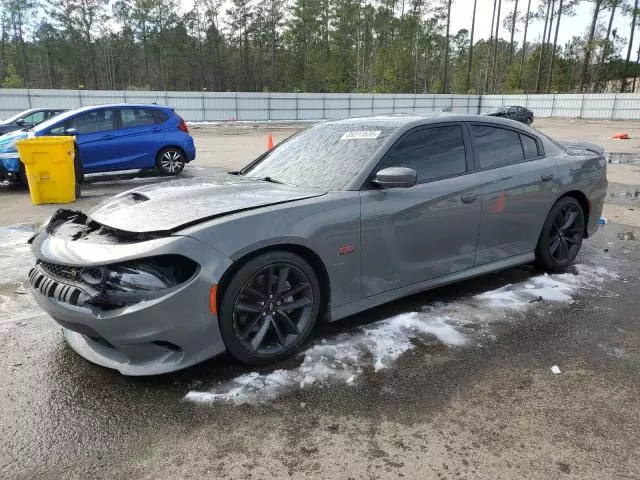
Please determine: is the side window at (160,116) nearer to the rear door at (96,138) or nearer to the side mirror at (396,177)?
the rear door at (96,138)

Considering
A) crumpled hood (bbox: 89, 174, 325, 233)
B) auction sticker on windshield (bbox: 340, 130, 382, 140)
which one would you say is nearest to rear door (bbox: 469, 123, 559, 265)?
Result: auction sticker on windshield (bbox: 340, 130, 382, 140)

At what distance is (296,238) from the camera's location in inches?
123

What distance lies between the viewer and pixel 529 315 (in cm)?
407

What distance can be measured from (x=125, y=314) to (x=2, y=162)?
8663 millimetres

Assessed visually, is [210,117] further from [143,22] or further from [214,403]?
[143,22]

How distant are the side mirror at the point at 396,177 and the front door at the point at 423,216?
0.47 feet

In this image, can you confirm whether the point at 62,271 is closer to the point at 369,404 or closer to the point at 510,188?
the point at 369,404

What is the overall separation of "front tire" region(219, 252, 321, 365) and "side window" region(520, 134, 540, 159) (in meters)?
2.58

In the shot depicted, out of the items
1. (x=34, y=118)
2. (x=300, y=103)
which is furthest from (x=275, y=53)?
(x=34, y=118)

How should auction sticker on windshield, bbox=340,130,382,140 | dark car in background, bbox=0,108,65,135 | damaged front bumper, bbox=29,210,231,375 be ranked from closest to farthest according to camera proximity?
damaged front bumper, bbox=29,210,231,375
auction sticker on windshield, bbox=340,130,382,140
dark car in background, bbox=0,108,65,135

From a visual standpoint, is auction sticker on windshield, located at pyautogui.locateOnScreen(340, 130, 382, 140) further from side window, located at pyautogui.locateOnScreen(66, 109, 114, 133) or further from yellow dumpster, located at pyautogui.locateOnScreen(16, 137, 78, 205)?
side window, located at pyautogui.locateOnScreen(66, 109, 114, 133)

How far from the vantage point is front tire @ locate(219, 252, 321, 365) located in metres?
2.96

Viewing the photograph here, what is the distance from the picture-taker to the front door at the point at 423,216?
3.52 meters

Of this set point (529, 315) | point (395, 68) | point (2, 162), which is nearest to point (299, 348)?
point (529, 315)
